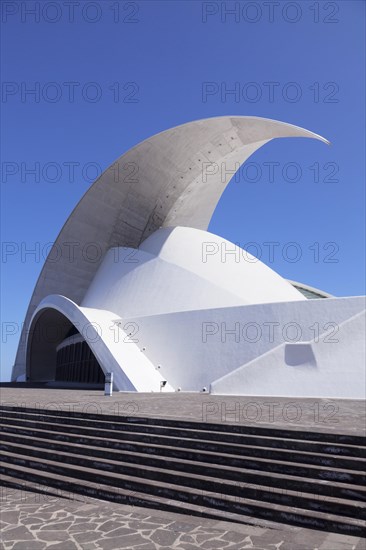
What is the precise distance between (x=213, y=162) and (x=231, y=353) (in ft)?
36.7

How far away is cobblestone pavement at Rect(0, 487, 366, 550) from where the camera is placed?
4.20 m

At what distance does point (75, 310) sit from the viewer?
18.9 metres

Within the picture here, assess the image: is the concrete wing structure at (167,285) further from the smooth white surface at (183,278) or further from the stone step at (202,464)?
the stone step at (202,464)

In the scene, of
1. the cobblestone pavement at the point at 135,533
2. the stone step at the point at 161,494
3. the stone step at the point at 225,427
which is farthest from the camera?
the stone step at the point at 225,427

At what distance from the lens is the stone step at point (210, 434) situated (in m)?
5.45

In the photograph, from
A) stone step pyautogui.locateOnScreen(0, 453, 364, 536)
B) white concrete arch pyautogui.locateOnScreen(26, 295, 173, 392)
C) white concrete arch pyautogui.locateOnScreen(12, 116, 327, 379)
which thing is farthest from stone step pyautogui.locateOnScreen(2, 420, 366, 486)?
white concrete arch pyautogui.locateOnScreen(12, 116, 327, 379)

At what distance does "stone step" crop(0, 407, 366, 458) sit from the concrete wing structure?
20.0ft

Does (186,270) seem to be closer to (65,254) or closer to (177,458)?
(65,254)

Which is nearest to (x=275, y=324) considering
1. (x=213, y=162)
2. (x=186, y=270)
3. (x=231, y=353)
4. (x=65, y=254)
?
(x=231, y=353)

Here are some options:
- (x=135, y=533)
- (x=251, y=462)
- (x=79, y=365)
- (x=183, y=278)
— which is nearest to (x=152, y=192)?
(x=183, y=278)

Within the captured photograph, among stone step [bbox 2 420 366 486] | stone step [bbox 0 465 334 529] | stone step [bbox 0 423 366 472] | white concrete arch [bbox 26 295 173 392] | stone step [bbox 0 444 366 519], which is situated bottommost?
stone step [bbox 0 465 334 529]

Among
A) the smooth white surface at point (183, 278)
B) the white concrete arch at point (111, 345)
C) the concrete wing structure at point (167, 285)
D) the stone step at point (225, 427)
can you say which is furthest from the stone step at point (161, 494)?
the smooth white surface at point (183, 278)

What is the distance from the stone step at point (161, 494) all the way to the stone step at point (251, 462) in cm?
54

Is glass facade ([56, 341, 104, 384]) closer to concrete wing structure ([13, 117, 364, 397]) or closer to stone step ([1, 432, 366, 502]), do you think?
concrete wing structure ([13, 117, 364, 397])
